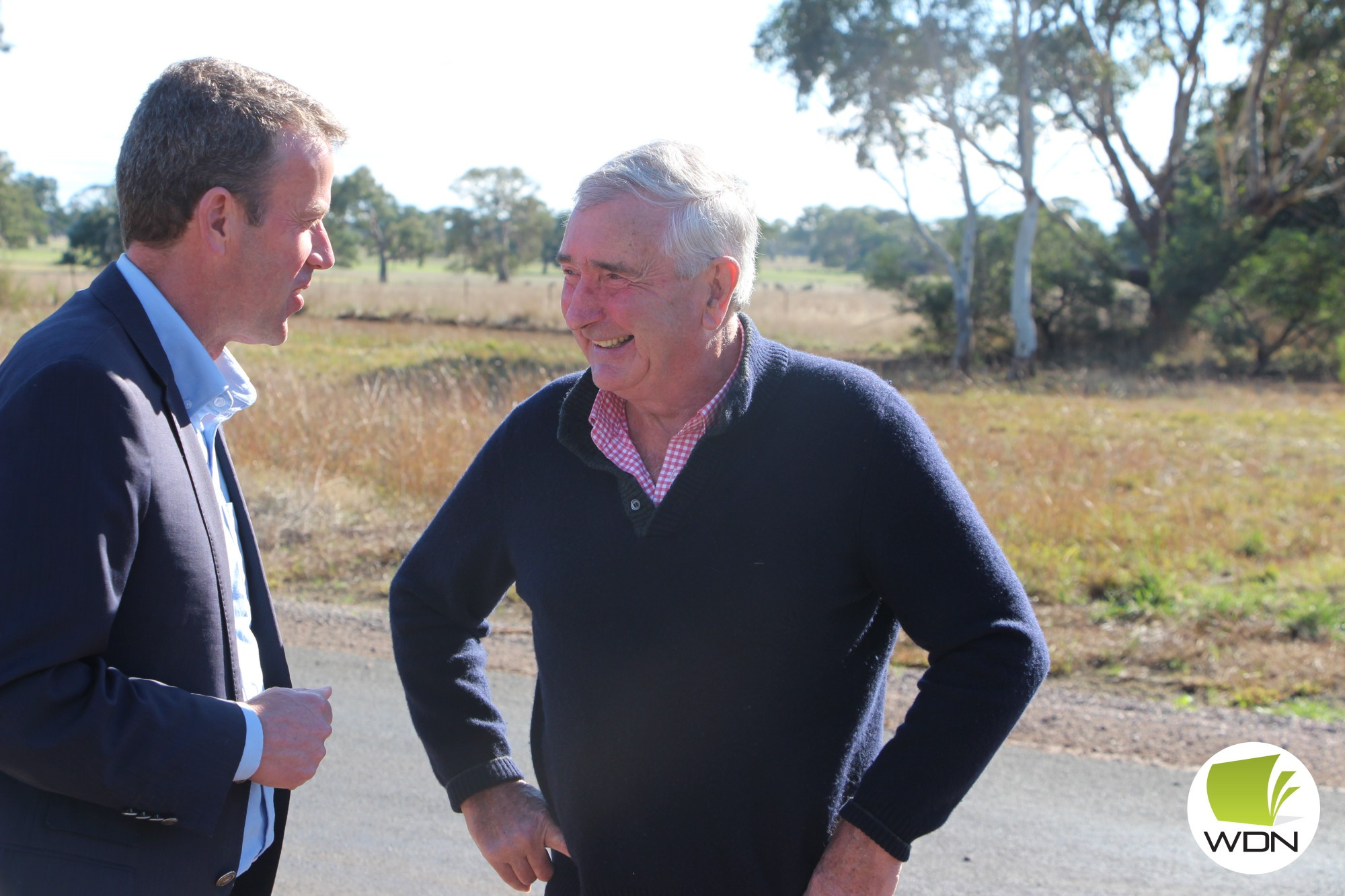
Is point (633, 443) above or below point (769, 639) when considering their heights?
above

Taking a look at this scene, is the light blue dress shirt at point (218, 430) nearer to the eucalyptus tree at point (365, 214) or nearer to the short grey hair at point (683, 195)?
the short grey hair at point (683, 195)

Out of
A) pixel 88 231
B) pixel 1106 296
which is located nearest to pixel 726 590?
pixel 1106 296

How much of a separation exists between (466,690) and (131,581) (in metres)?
0.76

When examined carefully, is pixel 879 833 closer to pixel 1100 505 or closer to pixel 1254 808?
pixel 1254 808

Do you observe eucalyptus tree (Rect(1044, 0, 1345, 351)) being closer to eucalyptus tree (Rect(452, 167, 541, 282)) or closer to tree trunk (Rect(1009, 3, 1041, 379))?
tree trunk (Rect(1009, 3, 1041, 379))

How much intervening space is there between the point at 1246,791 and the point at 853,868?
3.04 meters

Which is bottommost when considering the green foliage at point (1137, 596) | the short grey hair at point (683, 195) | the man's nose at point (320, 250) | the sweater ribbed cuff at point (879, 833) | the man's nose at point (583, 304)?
the green foliage at point (1137, 596)

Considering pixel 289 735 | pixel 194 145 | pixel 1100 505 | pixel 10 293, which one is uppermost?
pixel 194 145

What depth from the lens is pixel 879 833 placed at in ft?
5.99

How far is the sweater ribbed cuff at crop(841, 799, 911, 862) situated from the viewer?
1.83m

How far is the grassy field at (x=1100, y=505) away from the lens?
18.3ft

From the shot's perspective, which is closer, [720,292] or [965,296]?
[720,292]

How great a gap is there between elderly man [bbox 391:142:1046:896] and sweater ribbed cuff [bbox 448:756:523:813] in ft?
0.42

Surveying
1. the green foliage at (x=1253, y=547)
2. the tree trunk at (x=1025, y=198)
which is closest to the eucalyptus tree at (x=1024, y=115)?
the tree trunk at (x=1025, y=198)
